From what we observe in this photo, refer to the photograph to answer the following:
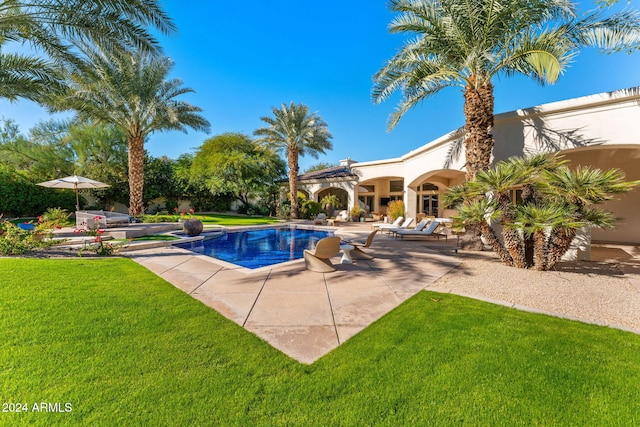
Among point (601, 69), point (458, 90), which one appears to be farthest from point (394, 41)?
point (601, 69)

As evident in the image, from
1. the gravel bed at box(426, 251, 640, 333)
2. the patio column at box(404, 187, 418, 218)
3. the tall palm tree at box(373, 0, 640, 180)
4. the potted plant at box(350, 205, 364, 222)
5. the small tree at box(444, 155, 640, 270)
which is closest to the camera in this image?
the gravel bed at box(426, 251, 640, 333)

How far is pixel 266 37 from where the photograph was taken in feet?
55.2

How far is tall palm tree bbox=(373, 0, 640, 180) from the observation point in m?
8.50

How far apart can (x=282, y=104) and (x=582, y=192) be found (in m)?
22.1

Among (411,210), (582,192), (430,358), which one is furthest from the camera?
(411,210)

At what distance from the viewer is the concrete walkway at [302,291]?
12.9 feet

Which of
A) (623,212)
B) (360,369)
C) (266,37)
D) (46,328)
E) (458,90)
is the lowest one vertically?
(360,369)

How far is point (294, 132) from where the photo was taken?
2412 cm

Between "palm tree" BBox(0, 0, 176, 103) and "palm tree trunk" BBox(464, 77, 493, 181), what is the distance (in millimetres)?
11566

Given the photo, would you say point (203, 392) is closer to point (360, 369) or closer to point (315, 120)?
point (360, 369)

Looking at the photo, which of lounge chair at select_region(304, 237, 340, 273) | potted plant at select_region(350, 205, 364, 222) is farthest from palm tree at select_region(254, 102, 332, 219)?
lounge chair at select_region(304, 237, 340, 273)

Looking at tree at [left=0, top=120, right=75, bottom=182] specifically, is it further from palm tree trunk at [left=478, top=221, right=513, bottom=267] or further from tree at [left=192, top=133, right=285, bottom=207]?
palm tree trunk at [left=478, top=221, right=513, bottom=267]

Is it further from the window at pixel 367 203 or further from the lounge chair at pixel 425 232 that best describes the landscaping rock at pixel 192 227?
the window at pixel 367 203

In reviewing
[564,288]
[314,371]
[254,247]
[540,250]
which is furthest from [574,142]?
[254,247]
